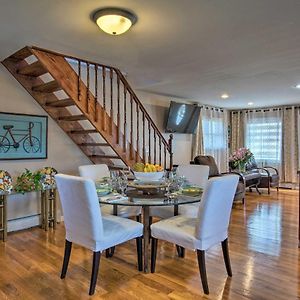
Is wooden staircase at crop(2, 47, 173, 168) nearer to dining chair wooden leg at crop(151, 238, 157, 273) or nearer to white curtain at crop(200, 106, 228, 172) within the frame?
dining chair wooden leg at crop(151, 238, 157, 273)

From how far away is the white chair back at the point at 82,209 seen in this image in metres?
2.19

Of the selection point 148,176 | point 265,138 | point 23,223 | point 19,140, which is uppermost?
point 265,138

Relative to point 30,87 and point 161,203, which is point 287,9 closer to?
point 161,203

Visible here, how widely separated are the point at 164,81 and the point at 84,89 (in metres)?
1.77

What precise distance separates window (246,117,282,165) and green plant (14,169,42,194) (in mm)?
6421

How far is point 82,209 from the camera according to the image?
2.27 metres

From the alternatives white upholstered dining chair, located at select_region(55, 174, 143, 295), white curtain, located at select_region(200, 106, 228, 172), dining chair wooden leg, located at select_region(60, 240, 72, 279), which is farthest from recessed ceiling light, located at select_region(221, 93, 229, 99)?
dining chair wooden leg, located at select_region(60, 240, 72, 279)

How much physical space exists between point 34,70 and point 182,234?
2.78 meters

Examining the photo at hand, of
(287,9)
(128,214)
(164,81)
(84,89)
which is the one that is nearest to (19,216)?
(128,214)

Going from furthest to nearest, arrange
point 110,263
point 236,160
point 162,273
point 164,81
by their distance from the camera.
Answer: point 236,160 < point 164,81 < point 110,263 < point 162,273

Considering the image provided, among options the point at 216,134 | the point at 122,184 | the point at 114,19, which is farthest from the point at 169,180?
the point at 216,134

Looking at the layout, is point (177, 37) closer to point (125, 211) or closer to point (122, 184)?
point (122, 184)

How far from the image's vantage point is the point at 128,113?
5.58 meters

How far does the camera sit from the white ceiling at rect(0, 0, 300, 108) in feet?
7.56
